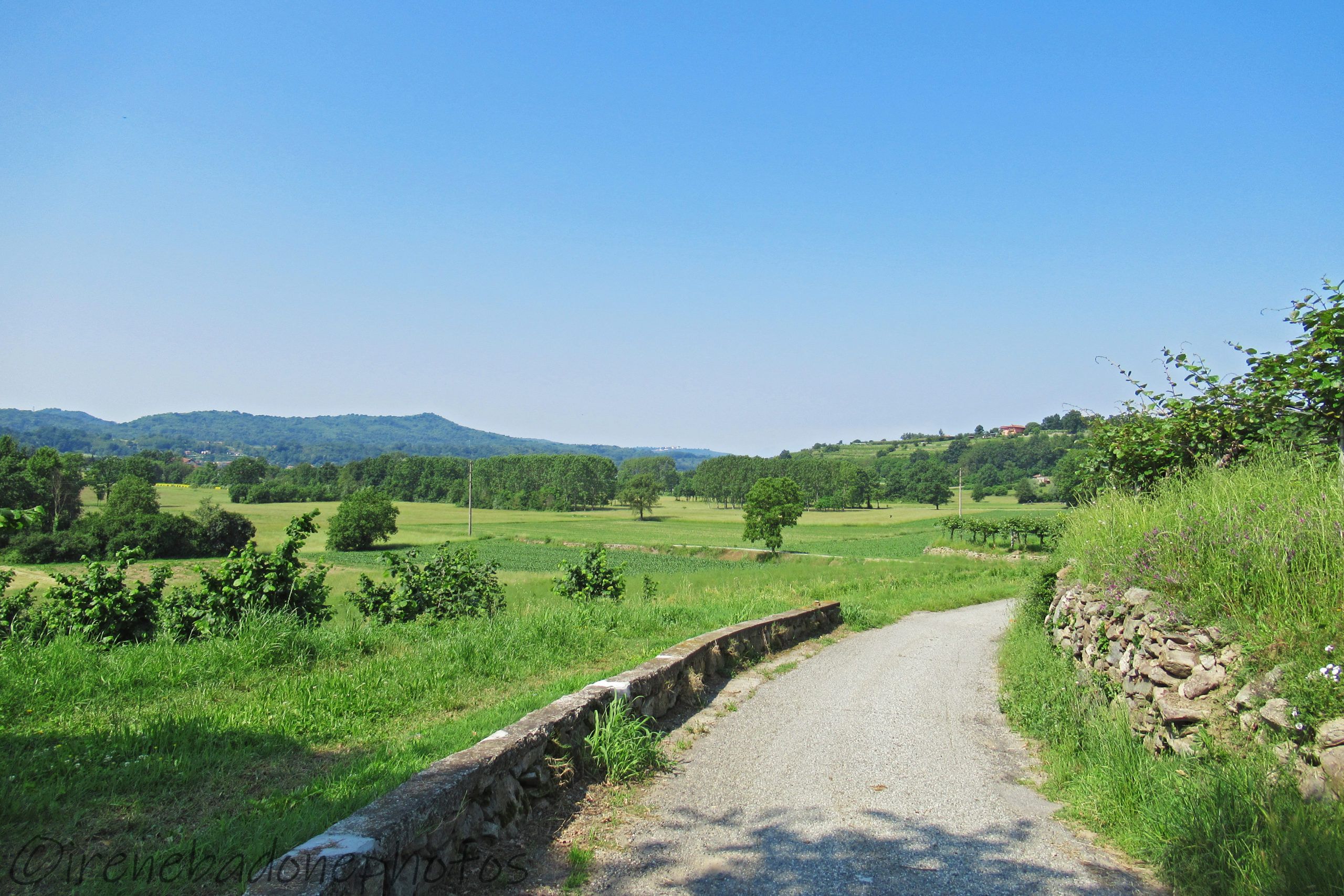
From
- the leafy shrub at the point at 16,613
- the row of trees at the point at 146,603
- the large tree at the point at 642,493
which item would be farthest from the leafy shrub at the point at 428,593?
the large tree at the point at 642,493

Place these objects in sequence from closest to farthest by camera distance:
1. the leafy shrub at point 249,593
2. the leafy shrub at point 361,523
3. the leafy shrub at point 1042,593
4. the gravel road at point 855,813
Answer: the gravel road at point 855,813
the leafy shrub at point 249,593
the leafy shrub at point 1042,593
the leafy shrub at point 361,523

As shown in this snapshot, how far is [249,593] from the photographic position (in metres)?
8.55

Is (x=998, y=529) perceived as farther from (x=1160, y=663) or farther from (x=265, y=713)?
(x=265, y=713)

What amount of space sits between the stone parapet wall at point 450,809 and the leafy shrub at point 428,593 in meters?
5.10

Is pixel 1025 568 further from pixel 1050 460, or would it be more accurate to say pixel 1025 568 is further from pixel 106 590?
pixel 1050 460

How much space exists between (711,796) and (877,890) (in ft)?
4.87

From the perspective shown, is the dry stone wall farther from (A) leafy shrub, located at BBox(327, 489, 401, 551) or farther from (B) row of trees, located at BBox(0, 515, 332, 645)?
(A) leafy shrub, located at BBox(327, 489, 401, 551)

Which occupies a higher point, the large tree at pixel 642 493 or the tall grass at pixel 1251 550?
the tall grass at pixel 1251 550

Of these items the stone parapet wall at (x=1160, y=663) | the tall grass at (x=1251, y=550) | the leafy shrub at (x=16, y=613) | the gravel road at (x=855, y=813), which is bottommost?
the gravel road at (x=855, y=813)

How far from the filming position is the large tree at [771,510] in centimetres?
5284

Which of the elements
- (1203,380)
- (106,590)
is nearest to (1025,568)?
(1203,380)

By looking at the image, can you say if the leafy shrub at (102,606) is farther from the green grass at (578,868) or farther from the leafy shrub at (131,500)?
the leafy shrub at (131,500)

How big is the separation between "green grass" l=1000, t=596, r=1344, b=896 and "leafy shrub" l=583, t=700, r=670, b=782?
8.92 ft

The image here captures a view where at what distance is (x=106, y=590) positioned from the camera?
26.2 ft
